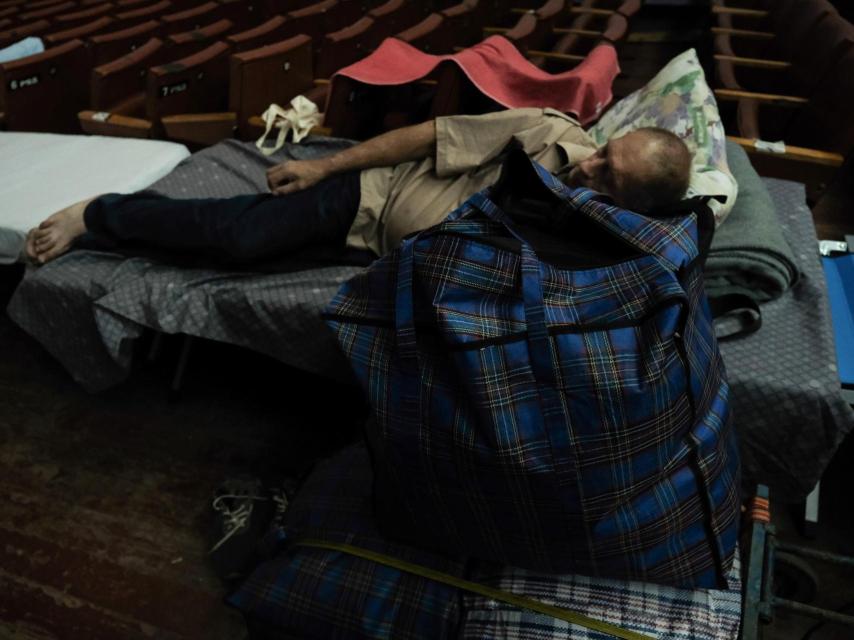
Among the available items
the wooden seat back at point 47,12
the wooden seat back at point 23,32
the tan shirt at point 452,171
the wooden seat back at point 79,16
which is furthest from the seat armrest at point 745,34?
the wooden seat back at point 47,12

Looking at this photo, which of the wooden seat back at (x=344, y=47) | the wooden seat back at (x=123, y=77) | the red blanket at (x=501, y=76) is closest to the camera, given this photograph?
the red blanket at (x=501, y=76)

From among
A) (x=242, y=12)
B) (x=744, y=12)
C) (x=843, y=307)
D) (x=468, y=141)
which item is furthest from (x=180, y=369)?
(x=744, y=12)

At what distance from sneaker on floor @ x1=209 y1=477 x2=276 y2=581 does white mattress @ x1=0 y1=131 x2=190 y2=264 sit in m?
0.77

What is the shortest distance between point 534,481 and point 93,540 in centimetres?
97

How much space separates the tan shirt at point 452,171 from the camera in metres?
1.27

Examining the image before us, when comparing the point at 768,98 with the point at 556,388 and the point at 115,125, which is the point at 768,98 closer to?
the point at 556,388

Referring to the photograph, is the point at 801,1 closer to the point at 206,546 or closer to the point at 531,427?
the point at 531,427

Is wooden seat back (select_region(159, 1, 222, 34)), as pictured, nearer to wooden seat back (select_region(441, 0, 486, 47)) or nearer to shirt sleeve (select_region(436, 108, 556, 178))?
wooden seat back (select_region(441, 0, 486, 47))

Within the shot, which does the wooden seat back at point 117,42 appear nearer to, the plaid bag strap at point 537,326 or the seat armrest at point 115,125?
the seat armrest at point 115,125

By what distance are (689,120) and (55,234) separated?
1435 millimetres

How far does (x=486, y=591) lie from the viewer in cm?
81

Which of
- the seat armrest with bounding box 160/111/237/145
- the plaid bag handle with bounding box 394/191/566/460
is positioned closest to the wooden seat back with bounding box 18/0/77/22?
the seat armrest with bounding box 160/111/237/145

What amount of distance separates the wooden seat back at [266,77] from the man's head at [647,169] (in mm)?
1065

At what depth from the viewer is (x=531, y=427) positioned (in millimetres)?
672
